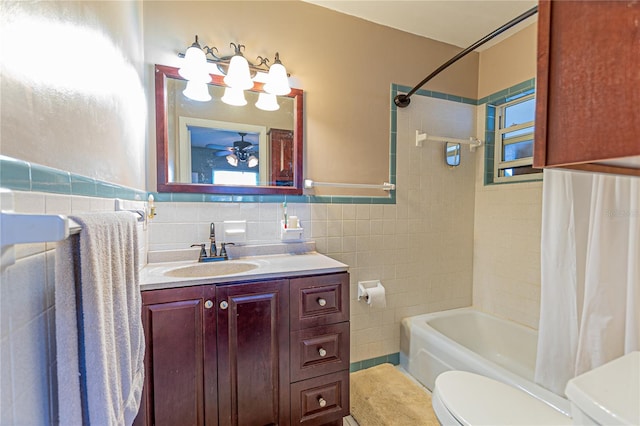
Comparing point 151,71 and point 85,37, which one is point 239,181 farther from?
point 85,37

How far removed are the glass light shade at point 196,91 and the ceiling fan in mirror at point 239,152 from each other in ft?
0.92

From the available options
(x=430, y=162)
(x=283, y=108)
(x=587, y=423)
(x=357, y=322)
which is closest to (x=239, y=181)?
(x=283, y=108)

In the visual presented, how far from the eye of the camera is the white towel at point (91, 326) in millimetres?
513

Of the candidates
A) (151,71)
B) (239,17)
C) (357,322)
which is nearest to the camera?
(151,71)

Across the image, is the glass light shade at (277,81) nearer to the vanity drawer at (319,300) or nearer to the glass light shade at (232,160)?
the glass light shade at (232,160)

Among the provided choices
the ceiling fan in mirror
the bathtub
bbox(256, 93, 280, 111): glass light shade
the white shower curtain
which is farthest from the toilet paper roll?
bbox(256, 93, 280, 111): glass light shade

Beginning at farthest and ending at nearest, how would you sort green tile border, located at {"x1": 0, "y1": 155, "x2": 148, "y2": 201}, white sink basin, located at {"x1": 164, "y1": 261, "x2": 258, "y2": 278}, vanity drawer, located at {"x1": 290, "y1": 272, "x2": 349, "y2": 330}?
white sink basin, located at {"x1": 164, "y1": 261, "x2": 258, "y2": 278}
vanity drawer, located at {"x1": 290, "y1": 272, "x2": 349, "y2": 330}
green tile border, located at {"x1": 0, "y1": 155, "x2": 148, "y2": 201}

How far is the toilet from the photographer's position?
2.24 ft

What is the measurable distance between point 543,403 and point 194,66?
2.27 meters

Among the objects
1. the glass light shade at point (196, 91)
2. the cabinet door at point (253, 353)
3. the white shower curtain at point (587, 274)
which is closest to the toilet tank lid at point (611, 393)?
the white shower curtain at point (587, 274)

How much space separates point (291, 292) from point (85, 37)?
1.17 m

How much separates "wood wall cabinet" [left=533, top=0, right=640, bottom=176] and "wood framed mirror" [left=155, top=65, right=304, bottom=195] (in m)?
1.43

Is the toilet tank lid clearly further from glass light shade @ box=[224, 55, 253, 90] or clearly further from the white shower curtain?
glass light shade @ box=[224, 55, 253, 90]

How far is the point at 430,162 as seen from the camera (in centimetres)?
219
